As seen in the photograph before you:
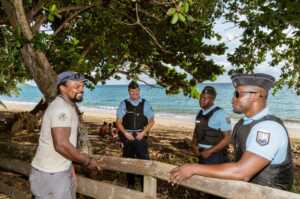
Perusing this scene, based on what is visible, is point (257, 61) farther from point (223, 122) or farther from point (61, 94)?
point (61, 94)

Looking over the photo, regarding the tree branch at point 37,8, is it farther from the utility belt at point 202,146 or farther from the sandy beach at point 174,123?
the sandy beach at point 174,123

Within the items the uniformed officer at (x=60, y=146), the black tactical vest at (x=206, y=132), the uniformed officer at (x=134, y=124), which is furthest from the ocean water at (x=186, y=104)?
the uniformed officer at (x=60, y=146)

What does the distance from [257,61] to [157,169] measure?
8480mm

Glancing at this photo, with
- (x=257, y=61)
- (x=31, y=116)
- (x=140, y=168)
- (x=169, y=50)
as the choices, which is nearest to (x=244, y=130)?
(x=140, y=168)

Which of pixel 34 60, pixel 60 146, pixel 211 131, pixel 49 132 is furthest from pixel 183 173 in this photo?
pixel 34 60

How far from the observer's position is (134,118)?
Answer: 8.34m

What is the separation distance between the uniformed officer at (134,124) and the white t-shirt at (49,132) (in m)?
3.67

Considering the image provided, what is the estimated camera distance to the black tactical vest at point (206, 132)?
22.5 ft

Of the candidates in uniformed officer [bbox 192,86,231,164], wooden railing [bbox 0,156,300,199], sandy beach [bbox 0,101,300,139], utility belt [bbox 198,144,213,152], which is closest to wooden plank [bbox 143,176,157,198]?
wooden railing [bbox 0,156,300,199]

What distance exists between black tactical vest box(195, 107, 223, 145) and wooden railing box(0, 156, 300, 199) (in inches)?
77.9

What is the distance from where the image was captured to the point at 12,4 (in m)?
7.83

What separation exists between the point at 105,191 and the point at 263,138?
278cm

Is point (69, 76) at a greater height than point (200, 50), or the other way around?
point (200, 50)

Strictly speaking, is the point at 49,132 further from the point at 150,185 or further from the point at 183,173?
the point at 183,173
